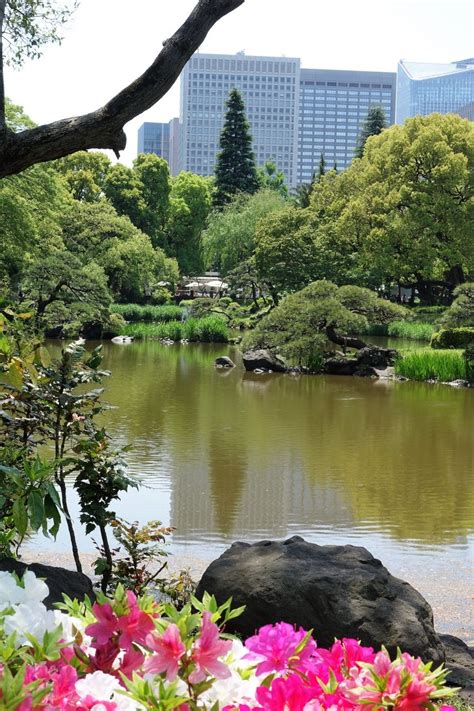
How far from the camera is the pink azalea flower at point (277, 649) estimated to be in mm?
1105

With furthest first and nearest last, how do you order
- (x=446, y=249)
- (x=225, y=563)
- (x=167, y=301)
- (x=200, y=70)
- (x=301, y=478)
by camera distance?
(x=200, y=70)
(x=167, y=301)
(x=446, y=249)
(x=301, y=478)
(x=225, y=563)

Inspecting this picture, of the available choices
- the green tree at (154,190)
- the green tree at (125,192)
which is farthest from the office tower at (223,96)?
the green tree at (125,192)

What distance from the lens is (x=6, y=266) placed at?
1972 centimetres

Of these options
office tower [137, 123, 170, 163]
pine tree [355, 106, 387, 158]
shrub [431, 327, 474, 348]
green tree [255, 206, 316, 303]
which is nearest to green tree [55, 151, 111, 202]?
green tree [255, 206, 316, 303]

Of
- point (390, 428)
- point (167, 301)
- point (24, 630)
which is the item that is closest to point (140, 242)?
point (167, 301)

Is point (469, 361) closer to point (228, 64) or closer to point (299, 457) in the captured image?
point (299, 457)

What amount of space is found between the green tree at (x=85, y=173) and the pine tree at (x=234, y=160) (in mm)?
7548

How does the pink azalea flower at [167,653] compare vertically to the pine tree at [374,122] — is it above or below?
below

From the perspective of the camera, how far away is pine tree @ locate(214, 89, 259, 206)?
1817 inches

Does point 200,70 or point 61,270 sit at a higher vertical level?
point 200,70

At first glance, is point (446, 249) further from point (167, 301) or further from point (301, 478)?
point (301, 478)

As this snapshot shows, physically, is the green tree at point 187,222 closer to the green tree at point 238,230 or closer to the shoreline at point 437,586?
the green tree at point 238,230

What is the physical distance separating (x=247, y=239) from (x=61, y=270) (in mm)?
16657

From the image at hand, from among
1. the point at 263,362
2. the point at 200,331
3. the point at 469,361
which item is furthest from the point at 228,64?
the point at 469,361
